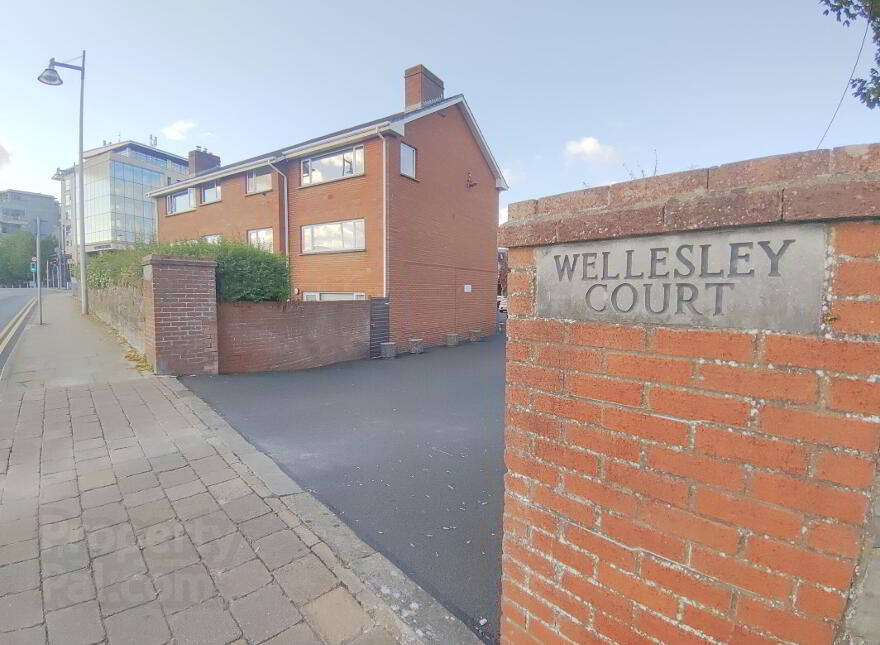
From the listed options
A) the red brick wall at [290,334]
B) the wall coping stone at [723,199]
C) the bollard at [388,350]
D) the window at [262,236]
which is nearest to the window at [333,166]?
the window at [262,236]

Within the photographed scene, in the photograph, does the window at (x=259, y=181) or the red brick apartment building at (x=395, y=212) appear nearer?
the red brick apartment building at (x=395, y=212)

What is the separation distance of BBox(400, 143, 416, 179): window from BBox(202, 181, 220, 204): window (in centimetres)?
1019

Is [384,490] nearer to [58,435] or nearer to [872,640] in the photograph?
[872,640]

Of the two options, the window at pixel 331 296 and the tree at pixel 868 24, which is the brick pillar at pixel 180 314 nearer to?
the window at pixel 331 296

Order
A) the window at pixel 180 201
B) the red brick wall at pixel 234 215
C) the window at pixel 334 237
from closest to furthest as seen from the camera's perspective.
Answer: the window at pixel 334 237 < the red brick wall at pixel 234 215 < the window at pixel 180 201

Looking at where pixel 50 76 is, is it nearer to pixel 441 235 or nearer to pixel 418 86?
pixel 418 86

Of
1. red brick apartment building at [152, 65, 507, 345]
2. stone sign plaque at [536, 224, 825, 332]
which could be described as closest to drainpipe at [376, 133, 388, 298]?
red brick apartment building at [152, 65, 507, 345]

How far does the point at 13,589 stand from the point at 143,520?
70cm

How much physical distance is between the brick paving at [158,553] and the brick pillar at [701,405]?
3.94 feet

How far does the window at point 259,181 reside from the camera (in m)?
17.2

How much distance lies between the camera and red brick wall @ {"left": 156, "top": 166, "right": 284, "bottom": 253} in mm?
16516

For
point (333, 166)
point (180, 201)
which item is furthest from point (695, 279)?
point (180, 201)

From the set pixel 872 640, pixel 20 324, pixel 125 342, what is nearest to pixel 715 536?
pixel 872 640

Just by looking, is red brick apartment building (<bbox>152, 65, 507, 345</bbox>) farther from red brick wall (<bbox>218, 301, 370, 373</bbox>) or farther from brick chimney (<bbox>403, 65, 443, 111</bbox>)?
red brick wall (<bbox>218, 301, 370, 373</bbox>)
